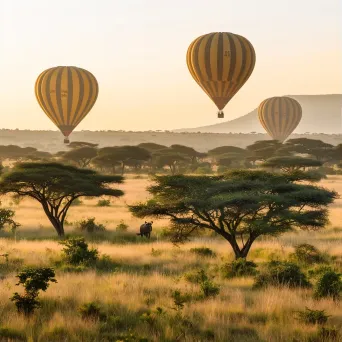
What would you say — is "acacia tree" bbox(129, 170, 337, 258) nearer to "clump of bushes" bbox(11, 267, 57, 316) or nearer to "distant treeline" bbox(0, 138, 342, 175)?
"clump of bushes" bbox(11, 267, 57, 316)

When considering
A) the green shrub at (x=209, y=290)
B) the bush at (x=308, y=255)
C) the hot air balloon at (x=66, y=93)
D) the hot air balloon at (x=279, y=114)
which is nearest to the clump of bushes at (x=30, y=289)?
the green shrub at (x=209, y=290)

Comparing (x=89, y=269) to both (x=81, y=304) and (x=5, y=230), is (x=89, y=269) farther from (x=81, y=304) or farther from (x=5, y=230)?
(x=5, y=230)

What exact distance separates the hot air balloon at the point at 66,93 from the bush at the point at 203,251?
147ft

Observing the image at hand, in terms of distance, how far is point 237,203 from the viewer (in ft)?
60.9

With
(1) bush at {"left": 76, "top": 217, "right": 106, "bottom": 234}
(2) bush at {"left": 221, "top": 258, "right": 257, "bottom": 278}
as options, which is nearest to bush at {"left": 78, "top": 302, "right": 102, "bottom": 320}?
(2) bush at {"left": 221, "top": 258, "right": 257, "bottom": 278}

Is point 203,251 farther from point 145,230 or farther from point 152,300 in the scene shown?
point 152,300

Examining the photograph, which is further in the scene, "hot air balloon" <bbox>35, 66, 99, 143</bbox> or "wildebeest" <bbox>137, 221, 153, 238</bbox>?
"hot air balloon" <bbox>35, 66, 99, 143</bbox>

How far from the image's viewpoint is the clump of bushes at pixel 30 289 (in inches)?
481

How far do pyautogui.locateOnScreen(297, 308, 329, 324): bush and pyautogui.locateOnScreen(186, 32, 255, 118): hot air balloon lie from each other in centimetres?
4453

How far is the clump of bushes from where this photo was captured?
12.2m

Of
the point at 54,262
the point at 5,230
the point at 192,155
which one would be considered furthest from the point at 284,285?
the point at 192,155

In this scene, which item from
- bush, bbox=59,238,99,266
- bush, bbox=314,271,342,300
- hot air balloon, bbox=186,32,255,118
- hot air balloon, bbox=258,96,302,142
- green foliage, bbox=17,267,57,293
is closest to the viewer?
green foliage, bbox=17,267,57,293

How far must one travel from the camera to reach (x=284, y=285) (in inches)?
600

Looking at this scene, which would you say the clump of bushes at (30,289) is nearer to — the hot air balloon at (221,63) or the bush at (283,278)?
the bush at (283,278)
